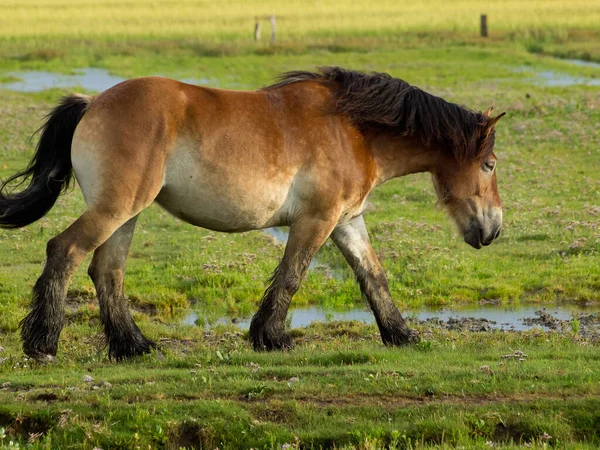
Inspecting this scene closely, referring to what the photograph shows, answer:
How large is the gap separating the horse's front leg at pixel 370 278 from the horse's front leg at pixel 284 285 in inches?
24.9

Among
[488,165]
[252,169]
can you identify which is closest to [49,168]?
[252,169]

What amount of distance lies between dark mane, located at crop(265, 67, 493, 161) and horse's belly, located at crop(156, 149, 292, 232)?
1.10m

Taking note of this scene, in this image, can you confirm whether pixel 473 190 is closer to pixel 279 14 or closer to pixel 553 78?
pixel 553 78

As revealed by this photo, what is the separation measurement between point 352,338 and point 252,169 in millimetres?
2653

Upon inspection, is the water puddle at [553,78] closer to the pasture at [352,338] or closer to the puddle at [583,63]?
the puddle at [583,63]

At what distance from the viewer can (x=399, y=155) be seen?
10.1 m

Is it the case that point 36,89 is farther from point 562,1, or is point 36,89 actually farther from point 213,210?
point 562,1

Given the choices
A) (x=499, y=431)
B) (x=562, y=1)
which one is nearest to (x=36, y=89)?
(x=499, y=431)

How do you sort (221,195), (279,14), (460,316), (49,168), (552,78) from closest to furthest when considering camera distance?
(221,195)
(49,168)
(460,316)
(552,78)
(279,14)

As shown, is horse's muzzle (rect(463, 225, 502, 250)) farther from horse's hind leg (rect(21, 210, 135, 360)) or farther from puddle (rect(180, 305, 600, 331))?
horse's hind leg (rect(21, 210, 135, 360))

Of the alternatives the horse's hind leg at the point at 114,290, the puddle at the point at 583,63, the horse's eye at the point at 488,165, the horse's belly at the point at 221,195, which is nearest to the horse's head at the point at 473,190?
the horse's eye at the point at 488,165

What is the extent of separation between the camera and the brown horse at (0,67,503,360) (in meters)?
8.86

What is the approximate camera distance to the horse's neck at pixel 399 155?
10.0m

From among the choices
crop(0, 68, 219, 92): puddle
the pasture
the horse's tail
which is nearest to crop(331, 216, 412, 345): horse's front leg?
the pasture
